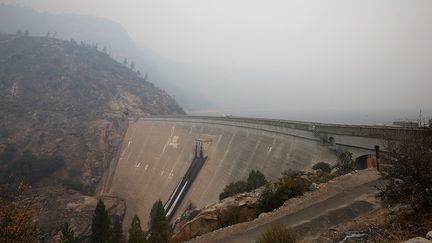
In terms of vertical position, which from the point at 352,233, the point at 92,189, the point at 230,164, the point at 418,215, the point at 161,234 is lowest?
the point at 92,189

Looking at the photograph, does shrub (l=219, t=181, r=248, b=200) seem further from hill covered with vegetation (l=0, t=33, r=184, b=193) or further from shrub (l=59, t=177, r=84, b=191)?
hill covered with vegetation (l=0, t=33, r=184, b=193)

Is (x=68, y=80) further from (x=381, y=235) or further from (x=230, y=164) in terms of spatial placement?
(x=381, y=235)

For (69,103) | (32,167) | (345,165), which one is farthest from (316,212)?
(69,103)

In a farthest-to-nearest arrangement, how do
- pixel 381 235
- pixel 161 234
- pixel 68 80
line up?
pixel 68 80, pixel 161 234, pixel 381 235

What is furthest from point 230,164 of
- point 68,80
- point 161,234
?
point 68,80

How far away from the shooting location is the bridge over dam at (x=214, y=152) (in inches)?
950

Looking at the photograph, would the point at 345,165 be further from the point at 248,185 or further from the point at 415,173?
the point at 415,173

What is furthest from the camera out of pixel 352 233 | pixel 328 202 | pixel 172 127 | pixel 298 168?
pixel 172 127

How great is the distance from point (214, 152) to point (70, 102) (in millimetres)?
67144

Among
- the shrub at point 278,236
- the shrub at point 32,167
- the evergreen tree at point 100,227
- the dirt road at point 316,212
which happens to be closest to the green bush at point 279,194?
the dirt road at point 316,212

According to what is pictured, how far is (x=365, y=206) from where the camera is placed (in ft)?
42.4

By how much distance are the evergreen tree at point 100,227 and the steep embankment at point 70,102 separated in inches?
748

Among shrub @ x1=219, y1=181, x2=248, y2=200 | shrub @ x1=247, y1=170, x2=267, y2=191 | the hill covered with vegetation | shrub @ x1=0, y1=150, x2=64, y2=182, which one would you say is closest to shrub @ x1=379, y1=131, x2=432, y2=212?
shrub @ x1=247, y1=170, x2=267, y2=191

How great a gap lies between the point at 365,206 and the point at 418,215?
15.4ft
